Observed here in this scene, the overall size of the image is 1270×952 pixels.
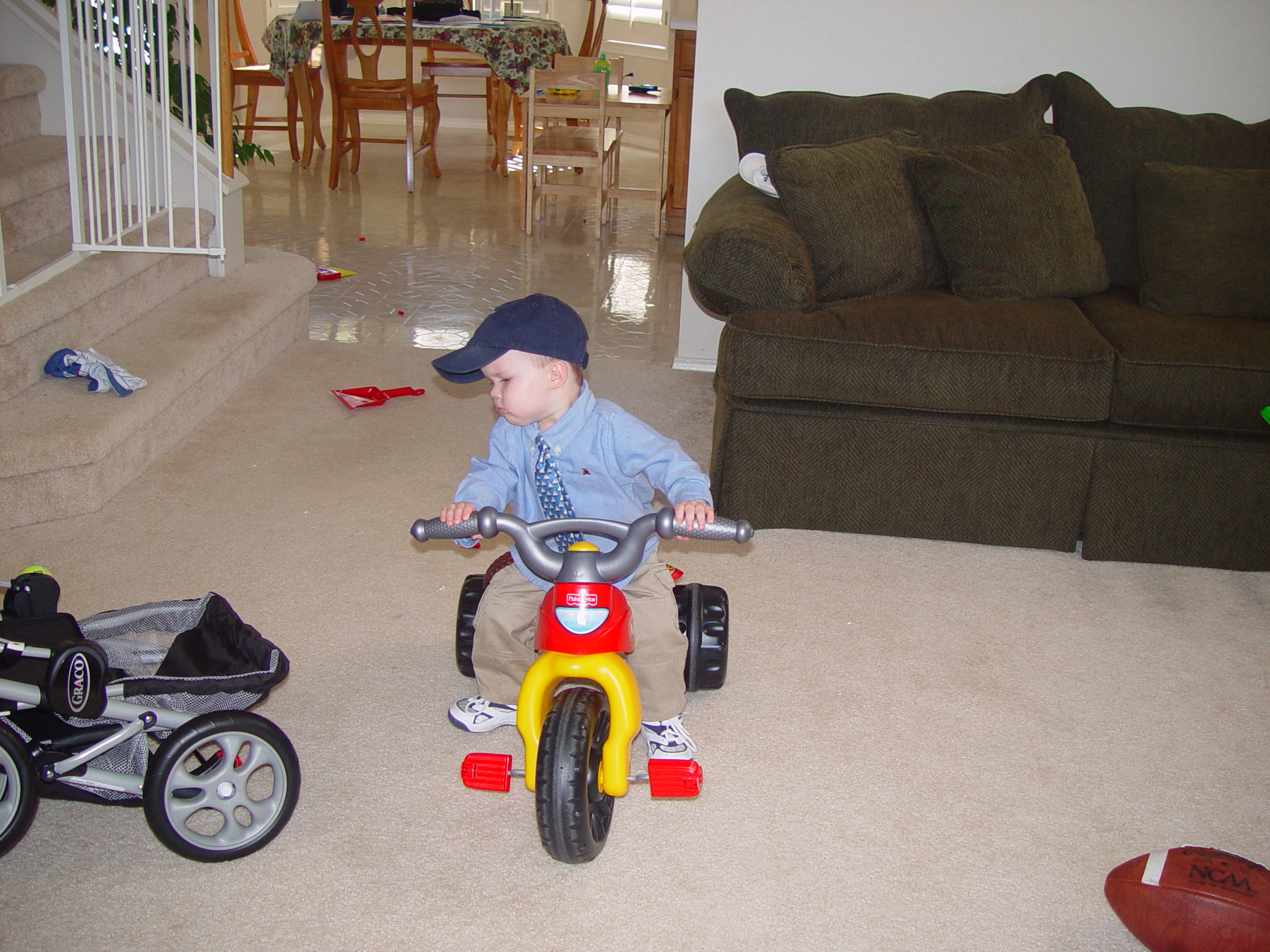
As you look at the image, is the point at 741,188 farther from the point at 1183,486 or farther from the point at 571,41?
the point at 571,41

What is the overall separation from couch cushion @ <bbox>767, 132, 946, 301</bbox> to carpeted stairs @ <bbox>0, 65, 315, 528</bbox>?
156cm

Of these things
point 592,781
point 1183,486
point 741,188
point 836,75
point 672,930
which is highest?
point 836,75

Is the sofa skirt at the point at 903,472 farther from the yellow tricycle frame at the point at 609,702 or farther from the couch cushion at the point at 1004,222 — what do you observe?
the yellow tricycle frame at the point at 609,702

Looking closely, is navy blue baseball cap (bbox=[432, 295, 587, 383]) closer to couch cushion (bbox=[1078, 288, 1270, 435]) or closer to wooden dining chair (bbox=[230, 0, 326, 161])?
couch cushion (bbox=[1078, 288, 1270, 435])

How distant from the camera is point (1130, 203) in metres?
2.87

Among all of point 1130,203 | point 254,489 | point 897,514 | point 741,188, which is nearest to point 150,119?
point 254,489

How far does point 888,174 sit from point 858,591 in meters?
1.06

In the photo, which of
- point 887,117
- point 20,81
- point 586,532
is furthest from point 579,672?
point 20,81

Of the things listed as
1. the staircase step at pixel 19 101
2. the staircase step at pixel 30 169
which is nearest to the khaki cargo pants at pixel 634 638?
the staircase step at pixel 30 169

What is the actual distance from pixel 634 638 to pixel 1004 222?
5.07ft

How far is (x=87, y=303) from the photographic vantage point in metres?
2.79

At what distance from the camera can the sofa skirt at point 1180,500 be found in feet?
7.73

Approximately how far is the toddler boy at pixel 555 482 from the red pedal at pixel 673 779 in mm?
72

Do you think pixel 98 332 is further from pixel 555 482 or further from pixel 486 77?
pixel 486 77
